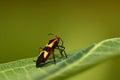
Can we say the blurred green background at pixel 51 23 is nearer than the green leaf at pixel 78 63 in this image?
No

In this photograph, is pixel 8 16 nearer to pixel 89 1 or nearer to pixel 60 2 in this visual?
pixel 60 2

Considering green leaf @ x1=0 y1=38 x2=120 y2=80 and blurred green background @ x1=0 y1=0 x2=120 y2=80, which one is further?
blurred green background @ x1=0 y1=0 x2=120 y2=80

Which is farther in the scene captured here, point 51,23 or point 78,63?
point 51,23

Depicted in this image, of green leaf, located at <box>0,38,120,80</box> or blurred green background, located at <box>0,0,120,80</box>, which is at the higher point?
blurred green background, located at <box>0,0,120,80</box>

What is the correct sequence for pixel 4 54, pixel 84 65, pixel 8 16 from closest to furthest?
pixel 84 65
pixel 4 54
pixel 8 16

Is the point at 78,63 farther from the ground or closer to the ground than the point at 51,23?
closer to the ground

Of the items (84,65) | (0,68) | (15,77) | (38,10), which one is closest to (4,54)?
(38,10)

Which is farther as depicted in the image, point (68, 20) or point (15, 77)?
point (68, 20)

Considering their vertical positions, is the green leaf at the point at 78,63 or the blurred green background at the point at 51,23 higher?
the blurred green background at the point at 51,23
